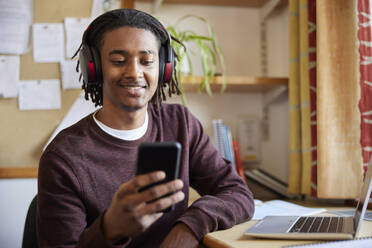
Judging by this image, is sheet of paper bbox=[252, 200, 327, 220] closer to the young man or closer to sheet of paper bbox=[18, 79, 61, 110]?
the young man

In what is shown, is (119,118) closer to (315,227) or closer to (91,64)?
(91,64)

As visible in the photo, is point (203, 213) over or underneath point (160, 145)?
underneath

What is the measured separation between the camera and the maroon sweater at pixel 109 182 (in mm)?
852

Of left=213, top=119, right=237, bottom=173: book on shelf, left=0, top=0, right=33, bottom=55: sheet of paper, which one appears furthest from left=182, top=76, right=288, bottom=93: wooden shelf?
left=0, top=0, right=33, bottom=55: sheet of paper

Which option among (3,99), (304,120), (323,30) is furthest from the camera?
(3,99)

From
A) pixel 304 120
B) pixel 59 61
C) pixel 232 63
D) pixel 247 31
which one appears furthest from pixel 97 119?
pixel 247 31

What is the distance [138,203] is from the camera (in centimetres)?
67

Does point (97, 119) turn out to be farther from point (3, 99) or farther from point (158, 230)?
point (3, 99)

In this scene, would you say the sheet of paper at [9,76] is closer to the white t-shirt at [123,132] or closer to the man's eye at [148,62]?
the white t-shirt at [123,132]

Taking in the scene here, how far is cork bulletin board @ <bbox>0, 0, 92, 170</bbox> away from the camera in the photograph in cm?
163

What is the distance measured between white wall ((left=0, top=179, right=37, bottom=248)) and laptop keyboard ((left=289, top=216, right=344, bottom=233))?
120 cm

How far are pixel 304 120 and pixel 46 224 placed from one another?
3.50 ft

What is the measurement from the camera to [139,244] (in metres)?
1.00

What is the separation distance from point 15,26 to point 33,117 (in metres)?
0.41
